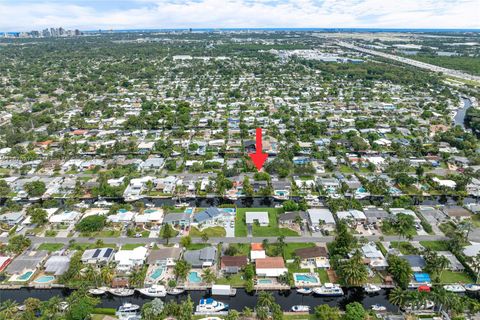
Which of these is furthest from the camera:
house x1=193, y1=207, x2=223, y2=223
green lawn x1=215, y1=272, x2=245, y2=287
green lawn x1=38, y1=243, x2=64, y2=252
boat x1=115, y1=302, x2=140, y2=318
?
house x1=193, y1=207, x2=223, y2=223

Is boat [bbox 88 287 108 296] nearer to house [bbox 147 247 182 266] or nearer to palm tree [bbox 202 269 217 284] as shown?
house [bbox 147 247 182 266]

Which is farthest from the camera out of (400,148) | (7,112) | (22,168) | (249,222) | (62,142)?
(7,112)

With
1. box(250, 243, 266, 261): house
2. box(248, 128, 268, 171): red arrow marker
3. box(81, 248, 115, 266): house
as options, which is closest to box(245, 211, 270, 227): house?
box(250, 243, 266, 261): house

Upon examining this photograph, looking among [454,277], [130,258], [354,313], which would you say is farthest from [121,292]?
[454,277]

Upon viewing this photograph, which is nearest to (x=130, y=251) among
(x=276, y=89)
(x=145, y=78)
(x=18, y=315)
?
(x=18, y=315)

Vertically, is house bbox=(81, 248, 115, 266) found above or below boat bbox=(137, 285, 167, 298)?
above

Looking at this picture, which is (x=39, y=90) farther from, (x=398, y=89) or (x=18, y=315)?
(x=398, y=89)

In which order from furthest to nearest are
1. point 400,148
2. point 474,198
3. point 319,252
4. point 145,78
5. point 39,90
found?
point 145,78
point 39,90
point 400,148
point 474,198
point 319,252
